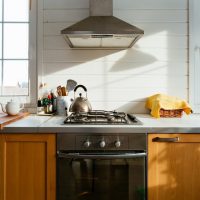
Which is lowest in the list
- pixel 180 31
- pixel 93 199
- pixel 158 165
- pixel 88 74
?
pixel 93 199

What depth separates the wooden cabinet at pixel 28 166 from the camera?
165cm

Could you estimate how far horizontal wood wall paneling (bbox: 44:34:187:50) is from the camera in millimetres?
2389

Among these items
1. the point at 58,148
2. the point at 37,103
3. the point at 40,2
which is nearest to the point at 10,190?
the point at 58,148

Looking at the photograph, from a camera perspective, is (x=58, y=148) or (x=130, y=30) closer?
(x=58, y=148)

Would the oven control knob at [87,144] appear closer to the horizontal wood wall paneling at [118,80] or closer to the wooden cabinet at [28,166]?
the wooden cabinet at [28,166]

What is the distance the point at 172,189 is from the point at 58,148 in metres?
0.75

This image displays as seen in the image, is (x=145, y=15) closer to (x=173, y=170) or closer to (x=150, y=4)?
(x=150, y=4)

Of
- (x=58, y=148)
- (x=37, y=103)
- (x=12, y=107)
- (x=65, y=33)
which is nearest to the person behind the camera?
(x=58, y=148)

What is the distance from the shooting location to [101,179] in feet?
5.45

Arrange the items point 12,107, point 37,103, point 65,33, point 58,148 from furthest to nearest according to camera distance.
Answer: point 37,103
point 12,107
point 65,33
point 58,148

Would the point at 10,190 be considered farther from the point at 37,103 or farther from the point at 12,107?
the point at 37,103

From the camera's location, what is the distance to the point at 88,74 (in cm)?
240

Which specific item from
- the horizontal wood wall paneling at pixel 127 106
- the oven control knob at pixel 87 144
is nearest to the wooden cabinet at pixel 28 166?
the oven control knob at pixel 87 144

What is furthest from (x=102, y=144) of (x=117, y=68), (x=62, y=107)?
(x=117, y=68)
